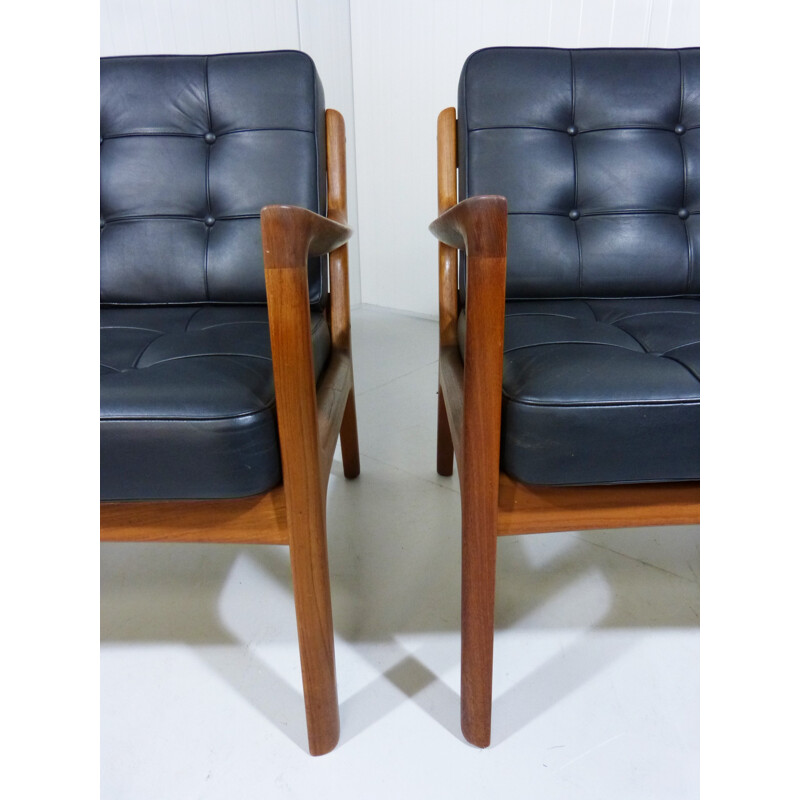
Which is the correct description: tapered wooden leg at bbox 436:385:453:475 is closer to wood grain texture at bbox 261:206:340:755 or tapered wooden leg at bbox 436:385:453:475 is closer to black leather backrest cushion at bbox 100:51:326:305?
black leather backrest cushion at bbox 100:51:326:305

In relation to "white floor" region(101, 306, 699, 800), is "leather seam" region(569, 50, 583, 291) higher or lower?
higher

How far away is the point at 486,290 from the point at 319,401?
309 mm

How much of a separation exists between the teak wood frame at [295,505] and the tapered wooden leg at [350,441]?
0.36m

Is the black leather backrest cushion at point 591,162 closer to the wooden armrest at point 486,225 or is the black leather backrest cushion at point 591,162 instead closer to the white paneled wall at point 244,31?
the wooden armrest at point 486,225

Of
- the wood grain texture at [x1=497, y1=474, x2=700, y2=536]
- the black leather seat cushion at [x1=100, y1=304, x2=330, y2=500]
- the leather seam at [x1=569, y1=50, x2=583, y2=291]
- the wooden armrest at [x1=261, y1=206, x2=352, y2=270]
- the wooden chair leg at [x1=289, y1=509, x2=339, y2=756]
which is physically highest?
the leather seam at [x1=569, y1=50, x2=583, y2=291]

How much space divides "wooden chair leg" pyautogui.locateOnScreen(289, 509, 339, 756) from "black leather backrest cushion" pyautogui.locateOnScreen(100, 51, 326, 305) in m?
0.49

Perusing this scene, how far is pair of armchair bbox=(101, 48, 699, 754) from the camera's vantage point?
0.52 meters

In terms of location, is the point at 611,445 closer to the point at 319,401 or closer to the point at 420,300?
the point at 319,401

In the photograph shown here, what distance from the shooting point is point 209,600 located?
0.86 meters

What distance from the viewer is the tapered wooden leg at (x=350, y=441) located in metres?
1.09

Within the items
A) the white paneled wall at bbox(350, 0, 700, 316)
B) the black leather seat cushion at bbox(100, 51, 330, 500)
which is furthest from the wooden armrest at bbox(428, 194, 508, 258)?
the white paneled wall at bbox(350, 0, 700, 316)

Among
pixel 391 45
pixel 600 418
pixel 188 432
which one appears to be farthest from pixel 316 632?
pixel 391 45
